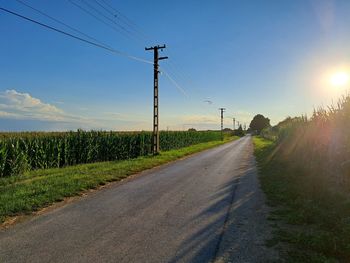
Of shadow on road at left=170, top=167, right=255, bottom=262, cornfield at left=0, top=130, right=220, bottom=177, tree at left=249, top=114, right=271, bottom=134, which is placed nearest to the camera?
shadow on road at left=170, top=167, right=255, bottom=262

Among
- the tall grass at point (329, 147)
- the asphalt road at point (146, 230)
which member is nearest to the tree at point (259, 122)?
the tall grass at point (329, 147)

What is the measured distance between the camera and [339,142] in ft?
37.9

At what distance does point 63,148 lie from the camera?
2133cm

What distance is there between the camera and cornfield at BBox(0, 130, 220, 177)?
17.2 m

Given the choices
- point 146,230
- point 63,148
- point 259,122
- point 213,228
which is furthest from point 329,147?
point 259,122

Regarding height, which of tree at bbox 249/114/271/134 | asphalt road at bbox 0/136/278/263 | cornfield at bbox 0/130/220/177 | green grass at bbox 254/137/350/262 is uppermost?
tree at bbox 249/114/271/134

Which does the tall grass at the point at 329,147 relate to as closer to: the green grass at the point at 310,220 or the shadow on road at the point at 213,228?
the green grass at the point at 310,220

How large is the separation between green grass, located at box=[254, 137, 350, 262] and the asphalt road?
0.42 meters

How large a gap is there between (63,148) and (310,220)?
57.1 feet

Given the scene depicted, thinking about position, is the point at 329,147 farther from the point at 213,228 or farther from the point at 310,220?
the point at 213,228

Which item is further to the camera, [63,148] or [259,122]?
[259,122]

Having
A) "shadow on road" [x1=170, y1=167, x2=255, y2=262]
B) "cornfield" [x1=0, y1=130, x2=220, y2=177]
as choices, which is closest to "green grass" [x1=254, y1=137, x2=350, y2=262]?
"shadow on road" [x1=170, y1=167, x2=255, y2=262]

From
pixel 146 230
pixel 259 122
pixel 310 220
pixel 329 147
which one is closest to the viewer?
pixel 146 230

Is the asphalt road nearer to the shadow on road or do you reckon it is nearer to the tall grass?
the shadow on road
